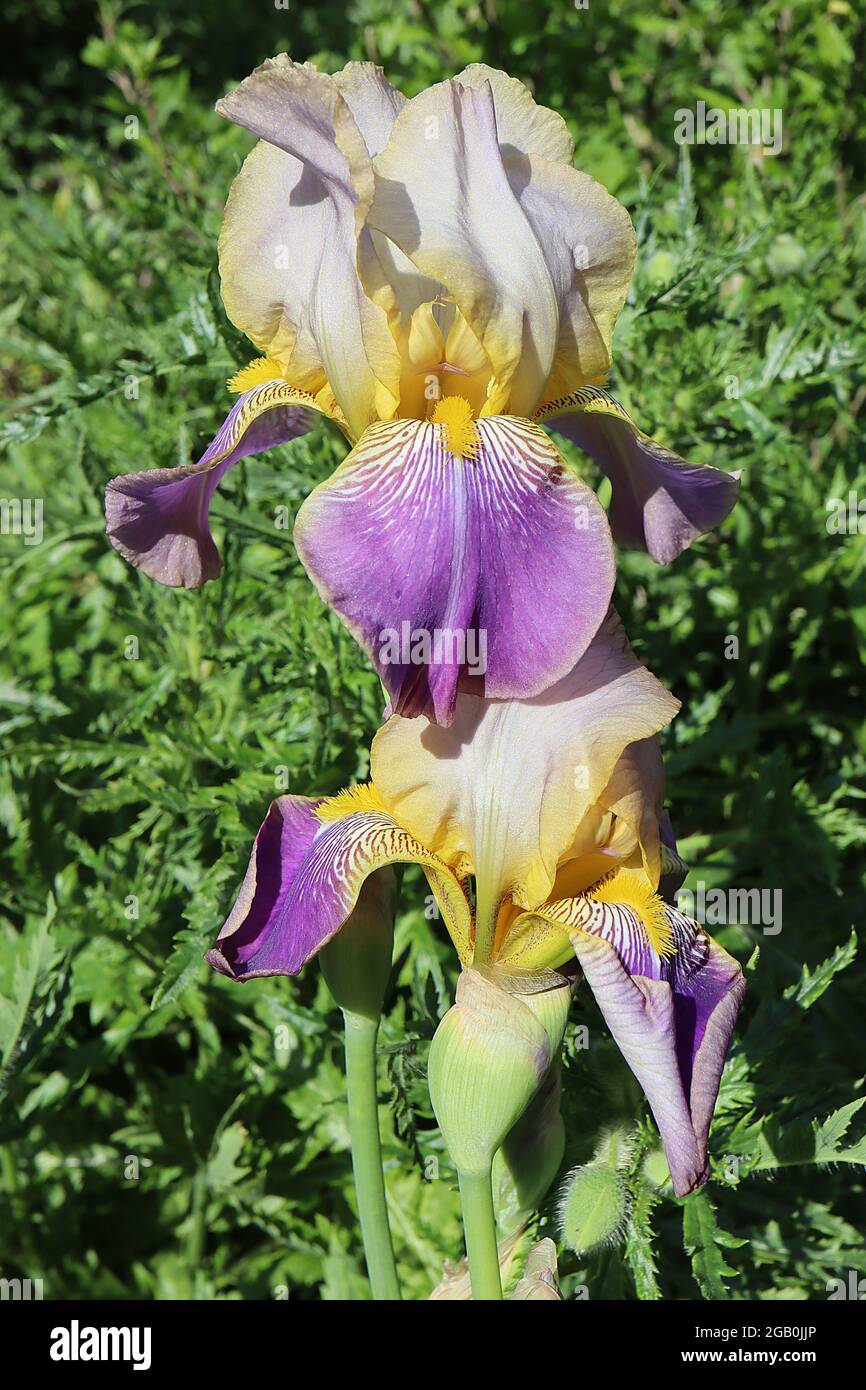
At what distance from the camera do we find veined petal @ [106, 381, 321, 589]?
1343mm

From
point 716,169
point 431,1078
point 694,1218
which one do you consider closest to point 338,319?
point 431,1078

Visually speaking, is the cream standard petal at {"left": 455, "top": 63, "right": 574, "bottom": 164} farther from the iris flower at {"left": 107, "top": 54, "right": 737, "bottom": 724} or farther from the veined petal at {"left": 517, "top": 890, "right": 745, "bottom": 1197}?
the veined petal at {"left": 517, "top": 890, "right": 745, "bottom": 1197}

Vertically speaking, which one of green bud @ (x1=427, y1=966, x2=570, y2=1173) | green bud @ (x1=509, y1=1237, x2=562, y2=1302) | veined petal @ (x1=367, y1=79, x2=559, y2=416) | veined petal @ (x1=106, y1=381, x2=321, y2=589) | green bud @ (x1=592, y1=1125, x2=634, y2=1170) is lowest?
green bud @ (x1=509, y1=1237, x2=562, y2=1302)

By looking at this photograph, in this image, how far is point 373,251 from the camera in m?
1.24

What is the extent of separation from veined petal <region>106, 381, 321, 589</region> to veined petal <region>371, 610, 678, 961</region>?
0.32 metres

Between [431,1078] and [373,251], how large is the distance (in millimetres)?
806

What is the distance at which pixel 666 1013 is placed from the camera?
117cm

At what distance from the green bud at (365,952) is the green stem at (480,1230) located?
207 mm

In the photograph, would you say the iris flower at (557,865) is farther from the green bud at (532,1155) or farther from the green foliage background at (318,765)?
the green foliage background at (318,765)

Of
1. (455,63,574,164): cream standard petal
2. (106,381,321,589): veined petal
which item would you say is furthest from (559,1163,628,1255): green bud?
(455,63,574,164): cream standard petal

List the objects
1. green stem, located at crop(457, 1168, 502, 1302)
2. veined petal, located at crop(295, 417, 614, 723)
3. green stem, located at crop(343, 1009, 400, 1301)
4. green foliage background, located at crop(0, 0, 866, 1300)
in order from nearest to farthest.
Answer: veined petal, located at crop(295, 417, 614, 723), green stem, located at crop(457, 1168, 502, 1302), green stem, located at crop(343, 1009, 400, 1301), green foliage background, located at crop(0, 0, 866, 1300)

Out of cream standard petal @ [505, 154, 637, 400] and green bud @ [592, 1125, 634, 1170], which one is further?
green bud @ [592, 1125, 634, 1170]

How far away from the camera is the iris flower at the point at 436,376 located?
1.14 metres

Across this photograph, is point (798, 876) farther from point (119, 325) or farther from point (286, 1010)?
point (119, 325)
